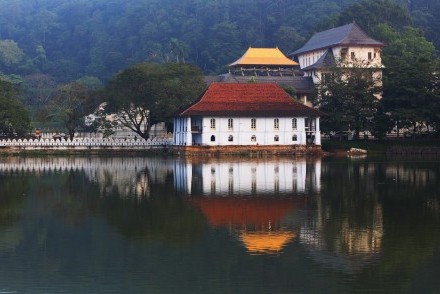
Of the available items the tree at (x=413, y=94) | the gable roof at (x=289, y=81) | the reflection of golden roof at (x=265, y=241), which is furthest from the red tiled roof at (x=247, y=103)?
the reflection of golden roof at (x=265, y=241)

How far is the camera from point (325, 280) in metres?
18.5

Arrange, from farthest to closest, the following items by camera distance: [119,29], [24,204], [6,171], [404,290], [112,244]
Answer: [119,29] → [6,171] → [24,204] → [112,244] → [404,290]

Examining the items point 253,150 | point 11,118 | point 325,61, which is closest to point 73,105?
point 11,118

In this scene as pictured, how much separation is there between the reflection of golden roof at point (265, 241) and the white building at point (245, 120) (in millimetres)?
46172

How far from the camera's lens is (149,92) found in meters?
74.4

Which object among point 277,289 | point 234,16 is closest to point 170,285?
point 277,289

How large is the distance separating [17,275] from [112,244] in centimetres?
408

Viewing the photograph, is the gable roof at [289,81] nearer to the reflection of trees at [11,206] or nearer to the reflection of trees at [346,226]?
the reflection of trees at [11,206]

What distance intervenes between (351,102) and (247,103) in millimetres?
9407

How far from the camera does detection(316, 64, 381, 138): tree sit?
7406 cm

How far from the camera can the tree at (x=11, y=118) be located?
7188cm

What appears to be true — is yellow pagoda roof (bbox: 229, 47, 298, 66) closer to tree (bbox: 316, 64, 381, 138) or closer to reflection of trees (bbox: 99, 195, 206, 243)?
tree (bbox: 316, 64, 381, 138)

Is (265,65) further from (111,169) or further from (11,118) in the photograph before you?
(111,169)

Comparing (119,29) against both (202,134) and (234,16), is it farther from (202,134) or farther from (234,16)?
(202,134)
